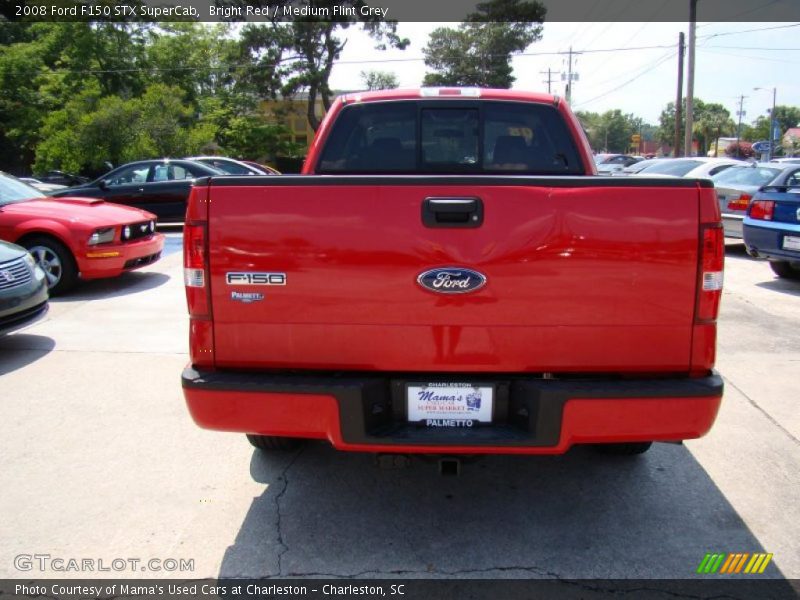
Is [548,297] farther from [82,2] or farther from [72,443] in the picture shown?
[82,2]

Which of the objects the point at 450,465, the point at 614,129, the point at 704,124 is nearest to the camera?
the point at 450,465

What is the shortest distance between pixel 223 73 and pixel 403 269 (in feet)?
133

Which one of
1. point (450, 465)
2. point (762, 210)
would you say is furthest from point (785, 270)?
point (450, 465)

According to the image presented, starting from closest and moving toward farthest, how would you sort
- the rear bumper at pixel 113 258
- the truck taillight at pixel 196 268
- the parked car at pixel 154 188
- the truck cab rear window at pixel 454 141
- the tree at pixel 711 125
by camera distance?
the truck taillight at pixel 196 268 < the truck cab rear window at pixel 454 141 < the rear bumper at pixel 113 258 < the parked car at pixel 154 188 < the tree at pixel 711 125

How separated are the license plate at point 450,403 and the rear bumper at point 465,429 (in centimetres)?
3

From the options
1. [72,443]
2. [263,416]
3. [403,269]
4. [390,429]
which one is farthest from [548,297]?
[72,443]

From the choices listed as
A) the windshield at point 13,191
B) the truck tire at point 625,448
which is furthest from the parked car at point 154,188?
the truck tire at point 625,448

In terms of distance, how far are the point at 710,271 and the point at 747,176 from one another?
1017cm

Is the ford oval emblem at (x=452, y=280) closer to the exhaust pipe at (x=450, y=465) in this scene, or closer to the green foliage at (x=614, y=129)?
the exhaust pipe at (x=450, y=465)

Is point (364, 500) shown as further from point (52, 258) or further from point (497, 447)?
point (52, 258)

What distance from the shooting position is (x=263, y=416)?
273 centimetres

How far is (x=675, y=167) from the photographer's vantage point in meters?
14.0

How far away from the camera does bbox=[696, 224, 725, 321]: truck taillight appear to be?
260 cm

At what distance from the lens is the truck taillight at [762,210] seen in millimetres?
8688
